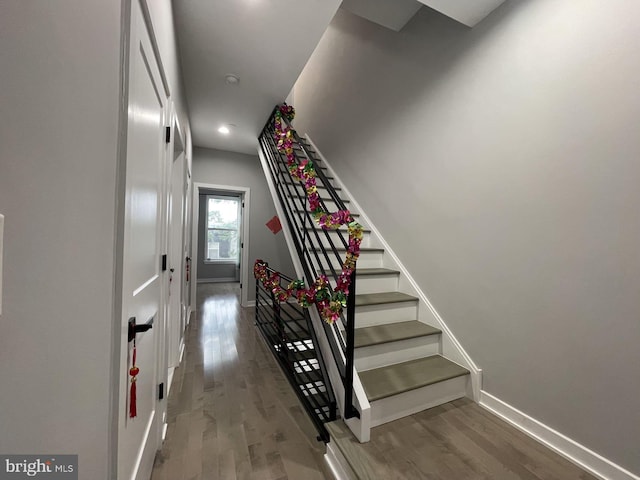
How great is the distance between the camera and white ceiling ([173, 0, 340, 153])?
1803mm

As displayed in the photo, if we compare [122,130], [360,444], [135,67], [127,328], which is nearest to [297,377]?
[360,444]

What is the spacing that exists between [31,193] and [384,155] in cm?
276

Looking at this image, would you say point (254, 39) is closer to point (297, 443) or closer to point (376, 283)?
point (376, 283)

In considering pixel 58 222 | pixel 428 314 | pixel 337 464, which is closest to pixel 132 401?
pixel 58 222

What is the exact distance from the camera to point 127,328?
883mm

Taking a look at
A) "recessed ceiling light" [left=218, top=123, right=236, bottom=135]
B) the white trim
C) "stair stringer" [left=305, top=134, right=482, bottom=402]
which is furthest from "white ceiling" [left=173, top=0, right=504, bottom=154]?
the white trim

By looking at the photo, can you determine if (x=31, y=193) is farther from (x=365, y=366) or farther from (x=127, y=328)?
(x=365, y=366)

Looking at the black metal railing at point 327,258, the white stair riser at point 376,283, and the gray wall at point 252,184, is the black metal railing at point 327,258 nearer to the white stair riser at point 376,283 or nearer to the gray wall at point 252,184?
the white stair riser at point 376,283

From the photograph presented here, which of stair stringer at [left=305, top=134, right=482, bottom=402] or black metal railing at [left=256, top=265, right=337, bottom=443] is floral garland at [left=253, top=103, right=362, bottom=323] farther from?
stair stringer at [left=305, top=134, right=482, bottom=402]

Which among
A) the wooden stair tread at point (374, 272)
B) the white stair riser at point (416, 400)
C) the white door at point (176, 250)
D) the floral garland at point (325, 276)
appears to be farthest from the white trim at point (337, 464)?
the white door at point (176, 250)

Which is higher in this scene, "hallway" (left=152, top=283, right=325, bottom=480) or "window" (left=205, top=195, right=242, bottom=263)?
"window" (left=205, top=195, right=242, bottom=263)

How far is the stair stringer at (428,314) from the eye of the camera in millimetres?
1814

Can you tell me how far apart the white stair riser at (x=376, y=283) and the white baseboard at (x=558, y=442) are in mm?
1043

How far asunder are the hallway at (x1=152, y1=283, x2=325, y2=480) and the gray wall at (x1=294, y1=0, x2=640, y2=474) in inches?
54.7
